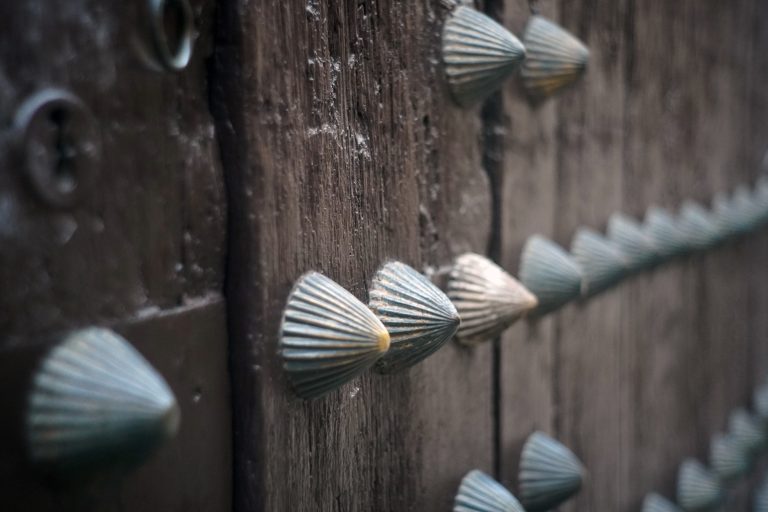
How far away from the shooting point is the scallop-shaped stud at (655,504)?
1.03 metres

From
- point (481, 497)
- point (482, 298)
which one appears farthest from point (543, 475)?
point (482, 298)

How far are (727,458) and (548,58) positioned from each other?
2.82 ft

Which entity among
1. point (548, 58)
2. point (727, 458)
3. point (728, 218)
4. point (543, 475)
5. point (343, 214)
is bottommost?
point (727, 458)

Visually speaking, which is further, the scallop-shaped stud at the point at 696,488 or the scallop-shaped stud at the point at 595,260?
the scallop-shaped stud at the point at 696,488

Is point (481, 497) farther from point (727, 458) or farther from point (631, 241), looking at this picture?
point (727, 458)

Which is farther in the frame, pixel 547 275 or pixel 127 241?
pixel 547 275

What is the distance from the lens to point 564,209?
0.82 m

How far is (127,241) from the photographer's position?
0.38 metres

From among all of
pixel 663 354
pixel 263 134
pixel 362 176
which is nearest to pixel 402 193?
pixel 362 176

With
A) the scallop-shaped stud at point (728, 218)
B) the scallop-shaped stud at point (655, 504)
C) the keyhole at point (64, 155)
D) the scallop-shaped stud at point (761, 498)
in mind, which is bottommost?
the scallop-shaped stud at point (761, 498)

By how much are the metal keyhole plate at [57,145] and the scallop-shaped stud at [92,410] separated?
0.22 ft

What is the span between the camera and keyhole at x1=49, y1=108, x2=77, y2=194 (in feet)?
1.11

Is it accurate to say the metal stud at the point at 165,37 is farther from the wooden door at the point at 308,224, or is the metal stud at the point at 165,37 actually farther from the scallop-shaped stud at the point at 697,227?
the scallop-shaped stud at the point at 697,227

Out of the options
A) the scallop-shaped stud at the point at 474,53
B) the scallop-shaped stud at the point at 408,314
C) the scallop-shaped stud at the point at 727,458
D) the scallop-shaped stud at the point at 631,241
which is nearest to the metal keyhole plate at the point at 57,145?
the scallop-shaped stud at the point at 408,314
